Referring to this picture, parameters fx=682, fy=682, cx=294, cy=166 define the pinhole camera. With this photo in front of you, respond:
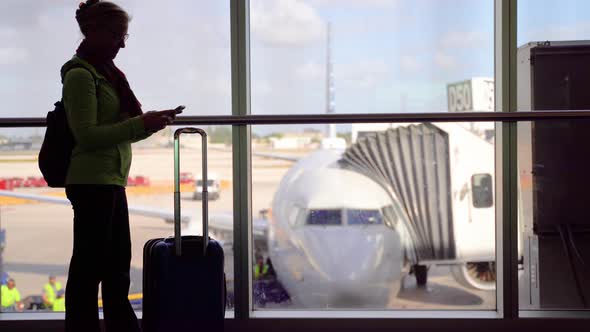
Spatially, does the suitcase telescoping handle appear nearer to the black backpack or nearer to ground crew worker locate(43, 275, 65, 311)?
the black backpack

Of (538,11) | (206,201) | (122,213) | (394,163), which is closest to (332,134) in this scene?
(394,163)

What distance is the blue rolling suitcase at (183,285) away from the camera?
2.28 meters

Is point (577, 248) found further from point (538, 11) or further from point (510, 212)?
point (538, 11)

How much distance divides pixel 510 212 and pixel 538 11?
40.1 inches

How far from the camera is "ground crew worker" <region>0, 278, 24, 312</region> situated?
298 cm

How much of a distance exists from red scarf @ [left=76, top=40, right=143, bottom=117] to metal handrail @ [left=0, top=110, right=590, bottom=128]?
0.61 m

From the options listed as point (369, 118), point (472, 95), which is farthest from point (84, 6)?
point (472, 95)

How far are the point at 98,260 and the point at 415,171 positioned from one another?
6.85 ft

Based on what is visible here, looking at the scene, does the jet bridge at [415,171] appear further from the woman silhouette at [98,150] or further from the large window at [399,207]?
the woman silhouette at [98,150]

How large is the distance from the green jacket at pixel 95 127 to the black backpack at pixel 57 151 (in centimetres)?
2

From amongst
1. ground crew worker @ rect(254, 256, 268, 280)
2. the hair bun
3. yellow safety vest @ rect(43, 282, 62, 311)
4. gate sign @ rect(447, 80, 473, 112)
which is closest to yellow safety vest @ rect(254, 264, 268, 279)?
ground crew worker @ rect(254, 256, 268, 280)

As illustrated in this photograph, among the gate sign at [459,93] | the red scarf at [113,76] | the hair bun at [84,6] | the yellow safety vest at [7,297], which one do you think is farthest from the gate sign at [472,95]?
the yellow safety vest at [7,297]

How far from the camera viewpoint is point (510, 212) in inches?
112

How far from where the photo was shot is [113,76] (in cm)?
209
